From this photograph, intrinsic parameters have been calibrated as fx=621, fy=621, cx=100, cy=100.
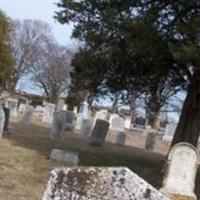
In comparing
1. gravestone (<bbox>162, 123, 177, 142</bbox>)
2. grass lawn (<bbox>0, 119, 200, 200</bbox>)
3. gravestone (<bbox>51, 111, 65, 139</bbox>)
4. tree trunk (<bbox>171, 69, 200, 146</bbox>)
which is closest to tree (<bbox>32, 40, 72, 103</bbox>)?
gravestone (<bbox>162, 123, 177, 142</bbox>)

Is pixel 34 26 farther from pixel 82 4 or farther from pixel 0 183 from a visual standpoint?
pixel 0 183

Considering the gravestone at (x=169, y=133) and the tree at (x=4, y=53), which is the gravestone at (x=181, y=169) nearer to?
the gravestone at (x=169, y=133)

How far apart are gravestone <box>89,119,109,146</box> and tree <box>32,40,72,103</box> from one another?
5128cm

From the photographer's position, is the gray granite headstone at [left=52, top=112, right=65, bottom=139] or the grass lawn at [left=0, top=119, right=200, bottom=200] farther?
the gray granite headstone at [left=52, top=112, right=65, bottom=139]

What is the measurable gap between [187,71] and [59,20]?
3528 mm

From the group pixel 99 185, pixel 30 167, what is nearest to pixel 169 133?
pixel 30 167

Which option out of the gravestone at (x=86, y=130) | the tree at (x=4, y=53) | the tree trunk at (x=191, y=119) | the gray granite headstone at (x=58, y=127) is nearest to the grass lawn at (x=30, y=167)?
the tree trunk at (x=191, y=119)

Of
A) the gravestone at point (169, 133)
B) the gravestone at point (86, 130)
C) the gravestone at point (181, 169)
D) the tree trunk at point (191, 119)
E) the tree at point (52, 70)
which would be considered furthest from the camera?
the tree at point (52, 70)

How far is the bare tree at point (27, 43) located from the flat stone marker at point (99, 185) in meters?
73.9

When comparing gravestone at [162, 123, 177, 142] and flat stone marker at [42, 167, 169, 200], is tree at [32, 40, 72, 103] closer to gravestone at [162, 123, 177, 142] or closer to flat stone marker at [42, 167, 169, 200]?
gravestone at [162, 123, 177, 142]

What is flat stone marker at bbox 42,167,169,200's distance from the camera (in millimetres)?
3732

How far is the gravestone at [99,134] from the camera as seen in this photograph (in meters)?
A: 22.0

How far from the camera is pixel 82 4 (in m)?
15.6

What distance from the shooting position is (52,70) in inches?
3000
